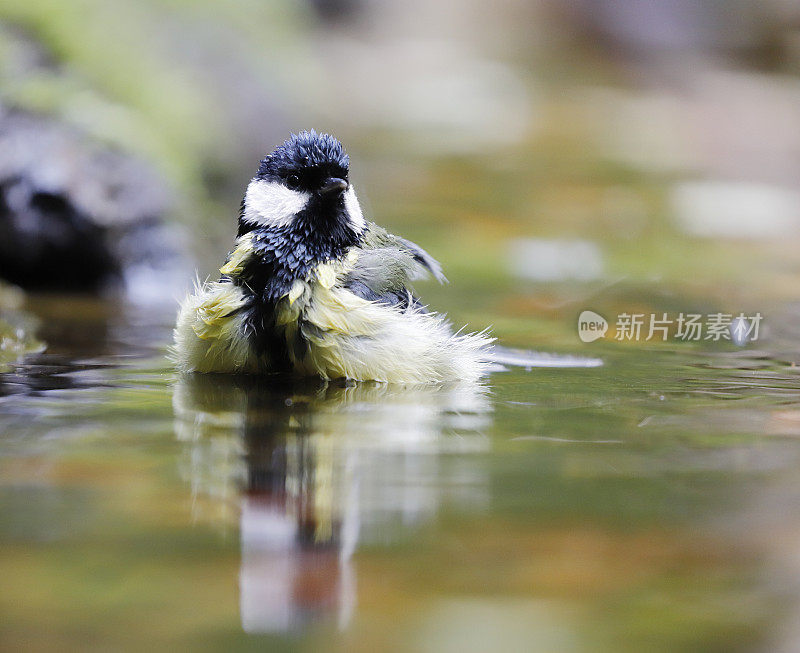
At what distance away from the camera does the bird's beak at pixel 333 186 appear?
12.0 feet

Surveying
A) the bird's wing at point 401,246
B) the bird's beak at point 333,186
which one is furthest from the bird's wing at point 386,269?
the bird's beak at point 333,186

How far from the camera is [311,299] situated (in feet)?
11.4

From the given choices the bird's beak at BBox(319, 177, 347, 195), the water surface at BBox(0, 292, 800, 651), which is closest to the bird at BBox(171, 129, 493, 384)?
the bird's beak at BBox(319, 177, 347, 195)

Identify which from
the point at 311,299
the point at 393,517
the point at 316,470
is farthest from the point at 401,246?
the point at 393,517

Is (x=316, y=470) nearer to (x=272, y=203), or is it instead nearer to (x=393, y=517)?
(x=393, y=517)

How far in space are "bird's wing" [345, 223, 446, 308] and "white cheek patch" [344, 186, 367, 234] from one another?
7 centimetres

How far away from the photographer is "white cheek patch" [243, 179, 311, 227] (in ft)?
12.1

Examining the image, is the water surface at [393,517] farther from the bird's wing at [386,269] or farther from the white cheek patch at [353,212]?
the white cheek patch at [353,212]

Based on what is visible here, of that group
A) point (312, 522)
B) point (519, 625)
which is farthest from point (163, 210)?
point (519, 625)

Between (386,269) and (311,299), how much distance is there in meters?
0.37

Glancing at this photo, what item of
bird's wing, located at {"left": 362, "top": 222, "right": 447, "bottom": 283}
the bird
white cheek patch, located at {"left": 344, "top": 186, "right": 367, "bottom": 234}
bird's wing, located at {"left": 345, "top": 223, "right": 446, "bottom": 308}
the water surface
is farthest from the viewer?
bird's wing, located at {"left": 362, "top": 222, "right": 447, "bottom": 283}

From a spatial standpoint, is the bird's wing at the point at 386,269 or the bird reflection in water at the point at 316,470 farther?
the bird's wing at the point at 386,269

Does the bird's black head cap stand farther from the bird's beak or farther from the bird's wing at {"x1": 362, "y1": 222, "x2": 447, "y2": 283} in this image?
the bird's wing at {"x1": 362, "y1": 222, "x2": 447, "y2": 283}

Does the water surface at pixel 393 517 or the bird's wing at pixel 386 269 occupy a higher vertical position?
the bird's wing at pixel 386 269
